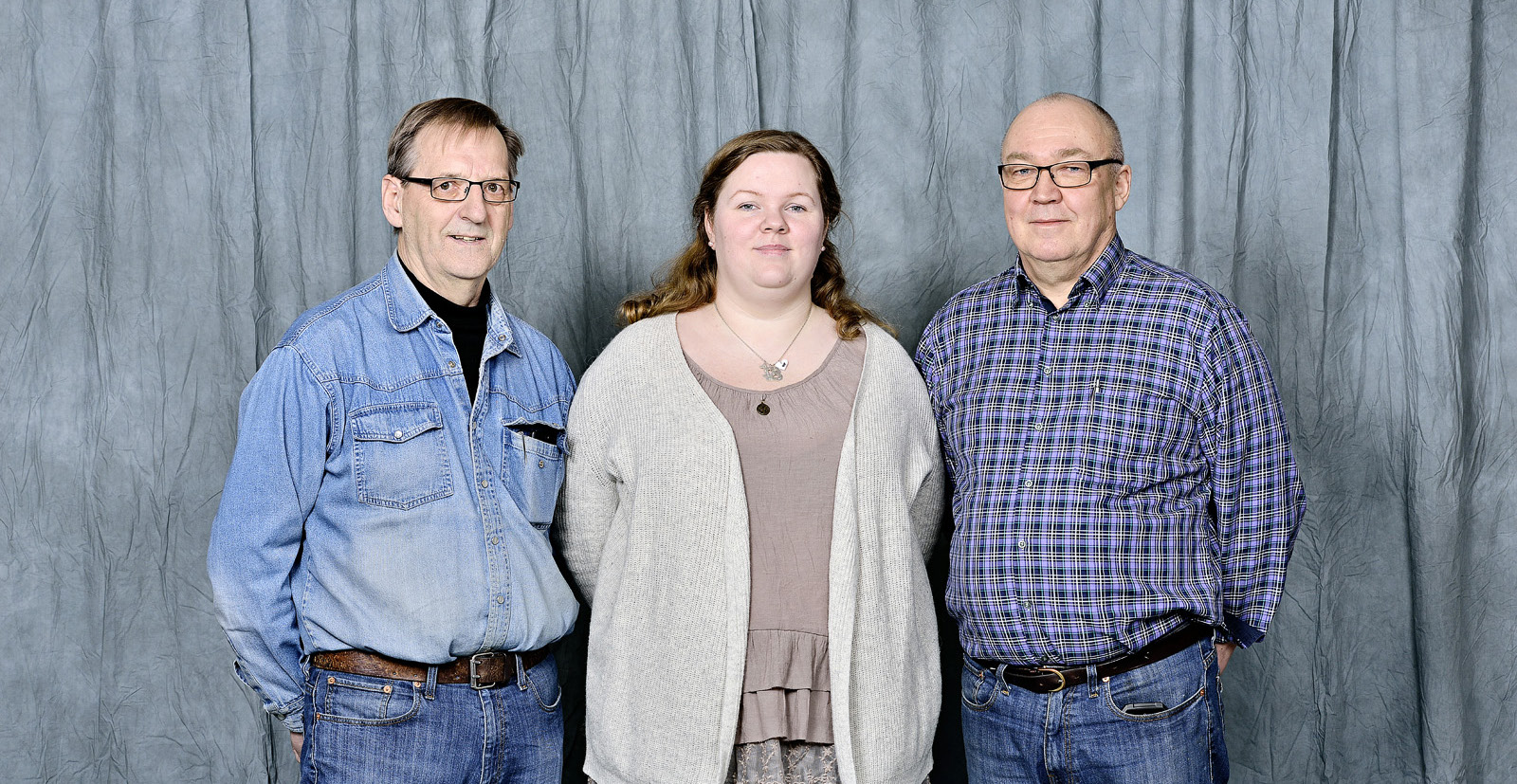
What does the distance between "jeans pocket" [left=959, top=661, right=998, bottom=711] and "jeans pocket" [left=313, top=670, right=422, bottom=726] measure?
84 centimetres

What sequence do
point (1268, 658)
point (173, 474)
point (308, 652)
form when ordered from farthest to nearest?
point (1268, 658) < point (173, 474) < point (308, 652)

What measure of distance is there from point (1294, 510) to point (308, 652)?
A: 1466mm

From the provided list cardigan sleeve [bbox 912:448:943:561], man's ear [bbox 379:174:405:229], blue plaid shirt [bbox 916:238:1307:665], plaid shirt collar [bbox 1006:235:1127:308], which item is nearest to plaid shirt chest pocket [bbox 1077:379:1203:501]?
blue plaid shirt [bbox 916:238:1307:665]

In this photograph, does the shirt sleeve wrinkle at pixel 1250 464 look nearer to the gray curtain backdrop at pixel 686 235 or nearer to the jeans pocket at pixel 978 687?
the jeans pocket at pixel 978 687

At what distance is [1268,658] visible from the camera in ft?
7.85

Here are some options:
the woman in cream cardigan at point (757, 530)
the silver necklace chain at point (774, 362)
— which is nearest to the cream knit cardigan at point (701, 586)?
the woman in cream cardigan at point (757, 530)

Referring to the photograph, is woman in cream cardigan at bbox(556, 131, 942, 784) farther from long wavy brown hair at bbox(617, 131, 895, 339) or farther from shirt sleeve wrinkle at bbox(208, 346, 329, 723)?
shirt sleeve wrinkle at bbox(208, 346, 329, 723)

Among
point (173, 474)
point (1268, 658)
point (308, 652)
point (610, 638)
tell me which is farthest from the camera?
point (1268, 658)

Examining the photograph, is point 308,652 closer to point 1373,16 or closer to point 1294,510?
point 1294,510

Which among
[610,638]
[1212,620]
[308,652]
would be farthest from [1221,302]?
[308,652]

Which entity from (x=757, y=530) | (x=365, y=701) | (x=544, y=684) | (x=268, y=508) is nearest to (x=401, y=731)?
(x=365, y=701)

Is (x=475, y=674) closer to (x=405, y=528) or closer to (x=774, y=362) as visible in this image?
(x=405, y=528)

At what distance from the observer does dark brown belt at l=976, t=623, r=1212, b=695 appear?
172cm

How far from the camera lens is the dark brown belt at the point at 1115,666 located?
1.72m
